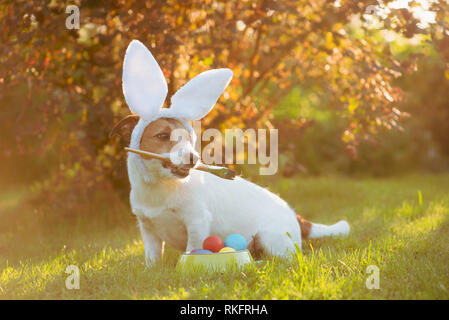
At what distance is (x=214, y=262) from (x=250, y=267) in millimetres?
238

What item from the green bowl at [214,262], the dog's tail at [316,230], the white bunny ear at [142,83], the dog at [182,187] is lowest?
the dog's tail at [316,230]

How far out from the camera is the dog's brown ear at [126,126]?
145 inches

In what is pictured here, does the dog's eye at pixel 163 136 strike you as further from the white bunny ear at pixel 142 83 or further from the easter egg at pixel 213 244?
the easter egg at pixel 213 244

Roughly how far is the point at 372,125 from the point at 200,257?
2.99 meters

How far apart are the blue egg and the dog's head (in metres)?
0.62

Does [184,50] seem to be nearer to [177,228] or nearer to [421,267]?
[177,228]

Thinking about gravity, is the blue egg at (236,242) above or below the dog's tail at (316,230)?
above

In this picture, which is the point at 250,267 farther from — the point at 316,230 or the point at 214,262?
the point at 316,230

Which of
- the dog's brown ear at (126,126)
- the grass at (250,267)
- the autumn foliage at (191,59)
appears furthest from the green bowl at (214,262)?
the autumn foliage at (191,59)

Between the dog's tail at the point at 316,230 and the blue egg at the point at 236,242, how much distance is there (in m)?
0.83

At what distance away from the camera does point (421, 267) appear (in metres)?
3.11

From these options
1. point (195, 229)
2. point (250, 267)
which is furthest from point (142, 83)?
point (250, 267)

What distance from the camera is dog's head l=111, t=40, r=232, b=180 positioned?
11.1ft
